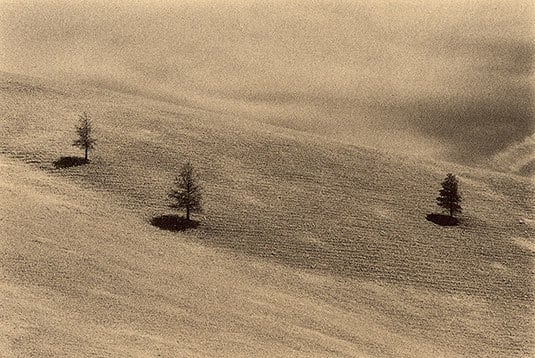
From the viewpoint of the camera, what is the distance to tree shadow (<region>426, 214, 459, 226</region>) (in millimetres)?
62816

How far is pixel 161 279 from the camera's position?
4653cm

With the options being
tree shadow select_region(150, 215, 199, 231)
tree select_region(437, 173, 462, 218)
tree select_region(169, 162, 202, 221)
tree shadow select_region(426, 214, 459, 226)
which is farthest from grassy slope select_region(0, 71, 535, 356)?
tree select_region(169, 162, 202, 221)

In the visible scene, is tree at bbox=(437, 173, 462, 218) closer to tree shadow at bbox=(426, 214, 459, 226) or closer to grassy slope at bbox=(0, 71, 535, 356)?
tree shadow at bbox=(426, 214, 459, 226)

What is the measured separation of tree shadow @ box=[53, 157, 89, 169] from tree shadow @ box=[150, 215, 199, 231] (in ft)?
43.2

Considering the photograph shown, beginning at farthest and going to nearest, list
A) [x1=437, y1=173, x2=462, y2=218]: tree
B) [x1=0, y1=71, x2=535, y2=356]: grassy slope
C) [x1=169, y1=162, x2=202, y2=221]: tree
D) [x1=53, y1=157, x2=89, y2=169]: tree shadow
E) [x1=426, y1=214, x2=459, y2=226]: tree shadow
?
[x1=53, y1=157, x2=89, y2=169]: tree shadow < [x1=437, y1=173, x2=462, y2=218]: tree < [x1=426, y1=214, x2=459, y2=226]: tree shadow < [x1=169, y1=162, x2=202, y2=221]: tree < [x1=0, y1=71, x2=535, y2=356]: grassy slope

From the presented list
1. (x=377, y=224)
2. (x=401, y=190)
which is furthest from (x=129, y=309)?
(x=401, y=190)

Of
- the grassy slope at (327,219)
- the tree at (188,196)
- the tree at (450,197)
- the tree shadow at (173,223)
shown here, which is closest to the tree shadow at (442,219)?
the tree at (450,197)

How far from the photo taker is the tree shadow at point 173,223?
5641cm

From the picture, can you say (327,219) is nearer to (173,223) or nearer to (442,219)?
(442,219)

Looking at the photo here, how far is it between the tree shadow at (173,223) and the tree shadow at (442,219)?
77.2 feet

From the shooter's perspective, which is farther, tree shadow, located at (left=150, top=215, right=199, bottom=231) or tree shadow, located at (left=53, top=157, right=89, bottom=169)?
tree shadow, located at (left=53, top=157, right=89, bottom=169)

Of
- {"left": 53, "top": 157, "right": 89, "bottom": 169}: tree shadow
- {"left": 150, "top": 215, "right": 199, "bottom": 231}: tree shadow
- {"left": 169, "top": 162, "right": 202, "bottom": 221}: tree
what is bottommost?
{"left": 150, "top": 215, "right": 199, "bottom": 231}: tree shadow

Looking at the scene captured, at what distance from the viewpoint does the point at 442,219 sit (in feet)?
208

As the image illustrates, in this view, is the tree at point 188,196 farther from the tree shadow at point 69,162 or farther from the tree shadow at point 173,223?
the tree shadow at point 69,162
